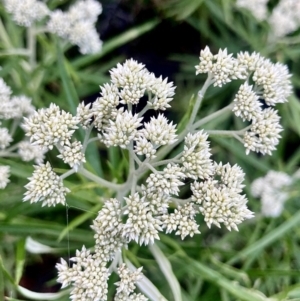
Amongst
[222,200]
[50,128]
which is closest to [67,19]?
[50,128]

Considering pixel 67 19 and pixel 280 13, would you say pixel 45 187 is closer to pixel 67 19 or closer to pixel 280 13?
pixel 67 19

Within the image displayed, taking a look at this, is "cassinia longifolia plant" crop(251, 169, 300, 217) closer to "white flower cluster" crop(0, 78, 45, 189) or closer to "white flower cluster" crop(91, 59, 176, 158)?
"white flower cluster" crop(91, 59, 176, 158)

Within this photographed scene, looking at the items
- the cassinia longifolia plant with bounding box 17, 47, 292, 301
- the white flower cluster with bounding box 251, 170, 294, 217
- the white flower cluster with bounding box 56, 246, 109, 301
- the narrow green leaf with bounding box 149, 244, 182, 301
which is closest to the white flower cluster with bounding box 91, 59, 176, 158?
the cassinia longifolia plant with bounding box 17, 47, 292, 301

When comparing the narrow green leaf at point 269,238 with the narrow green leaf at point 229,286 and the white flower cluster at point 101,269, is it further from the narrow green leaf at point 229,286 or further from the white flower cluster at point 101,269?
the white flower cluster at point 101,269

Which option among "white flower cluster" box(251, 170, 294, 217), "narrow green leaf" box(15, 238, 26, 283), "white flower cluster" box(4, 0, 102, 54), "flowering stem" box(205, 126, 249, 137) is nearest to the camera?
"flowering stem" box(205, 126, 249, 137)

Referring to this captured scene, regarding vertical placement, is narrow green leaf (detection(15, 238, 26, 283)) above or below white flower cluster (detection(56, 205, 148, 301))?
above

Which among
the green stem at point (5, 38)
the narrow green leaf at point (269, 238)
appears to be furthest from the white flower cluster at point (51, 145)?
the green stem at point (5, 38)

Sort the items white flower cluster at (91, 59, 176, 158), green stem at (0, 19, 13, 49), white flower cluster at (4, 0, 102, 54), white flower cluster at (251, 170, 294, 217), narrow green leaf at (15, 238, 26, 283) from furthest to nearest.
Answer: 1. green stem at (0, 19, 13, 49)
2. white flower cluster at (251, 170, 294, 217)
3. white flower cluster at (4, 0, 102, 54)
4. narrow green leaf at (15, 238, 26, 283)
5. white flower cluster at (91, 59, 176, 158)
